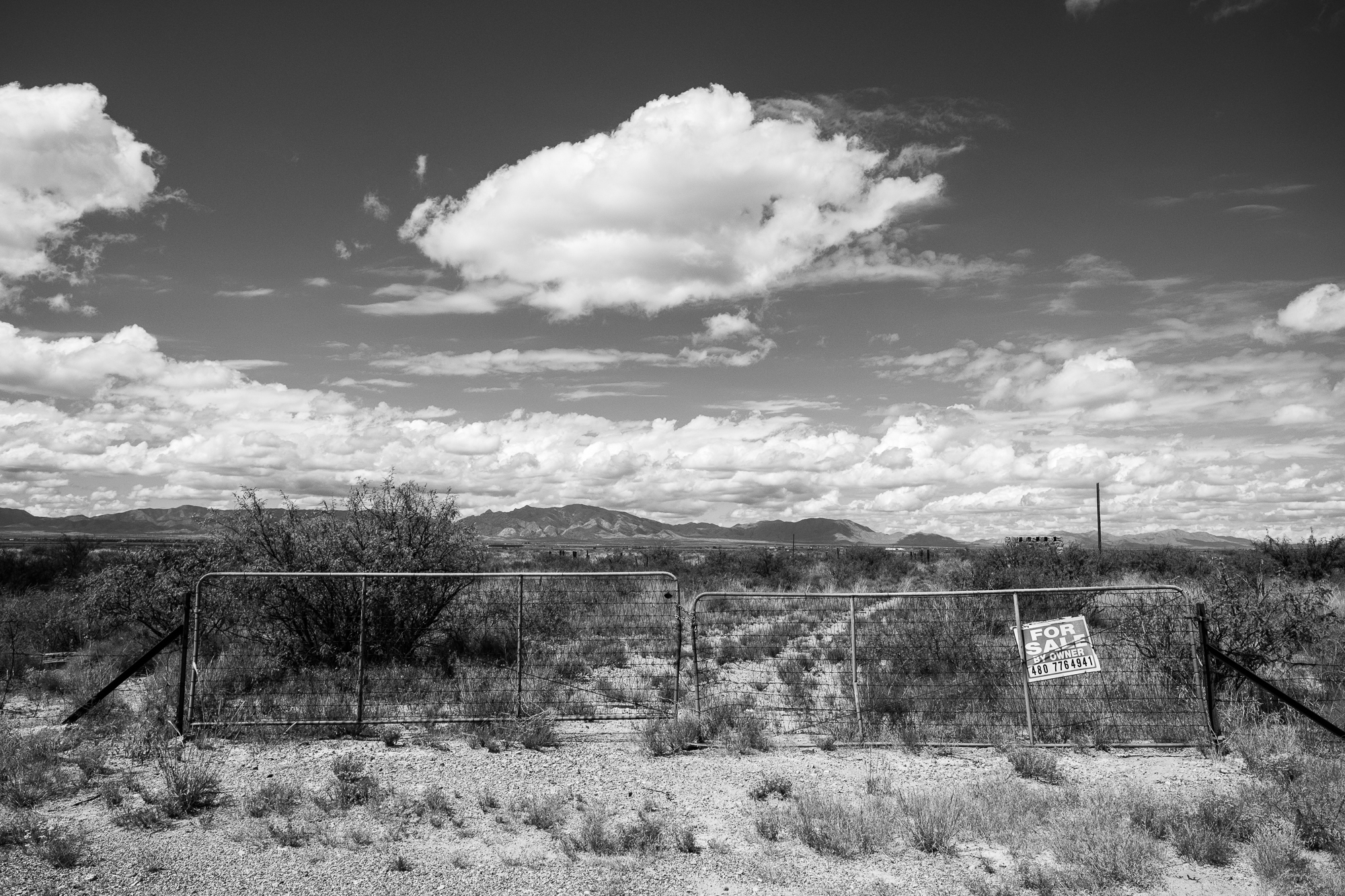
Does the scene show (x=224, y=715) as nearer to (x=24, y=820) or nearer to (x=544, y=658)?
(x=24, y=820)

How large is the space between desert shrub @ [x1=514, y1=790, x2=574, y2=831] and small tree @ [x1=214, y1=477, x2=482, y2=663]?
726 cm

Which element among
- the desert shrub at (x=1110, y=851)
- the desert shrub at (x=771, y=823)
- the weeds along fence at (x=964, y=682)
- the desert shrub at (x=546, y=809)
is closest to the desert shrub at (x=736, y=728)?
the weeds along fence at (x=964, y=682)

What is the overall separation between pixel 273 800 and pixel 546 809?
278 cm

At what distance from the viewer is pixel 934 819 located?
758 cm

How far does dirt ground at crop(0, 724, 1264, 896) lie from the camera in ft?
21.8

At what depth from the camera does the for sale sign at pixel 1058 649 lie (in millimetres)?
10820

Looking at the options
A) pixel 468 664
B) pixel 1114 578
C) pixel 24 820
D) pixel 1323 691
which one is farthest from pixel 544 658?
pixel 1114 578

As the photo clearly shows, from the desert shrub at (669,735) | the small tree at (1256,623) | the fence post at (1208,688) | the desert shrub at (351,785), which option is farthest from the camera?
the small tree at (1256,623)

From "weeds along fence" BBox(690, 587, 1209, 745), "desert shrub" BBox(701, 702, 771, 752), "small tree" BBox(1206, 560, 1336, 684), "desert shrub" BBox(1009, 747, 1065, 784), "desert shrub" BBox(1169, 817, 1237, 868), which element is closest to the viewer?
"desert shrub" BBox(1169, 817, 1237, 868)

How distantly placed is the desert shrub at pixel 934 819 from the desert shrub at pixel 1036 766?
134cm

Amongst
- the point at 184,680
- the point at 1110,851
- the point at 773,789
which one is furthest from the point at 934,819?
the point at 184,680

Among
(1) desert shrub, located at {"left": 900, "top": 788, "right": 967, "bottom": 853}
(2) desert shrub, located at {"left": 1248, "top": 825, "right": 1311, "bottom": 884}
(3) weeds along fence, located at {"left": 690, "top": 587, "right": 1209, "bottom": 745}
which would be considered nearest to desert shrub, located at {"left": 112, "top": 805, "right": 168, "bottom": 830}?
(3) weeds along fence, located at {"left": 690, "top": 587, "right": 1209, "bottom": 745}

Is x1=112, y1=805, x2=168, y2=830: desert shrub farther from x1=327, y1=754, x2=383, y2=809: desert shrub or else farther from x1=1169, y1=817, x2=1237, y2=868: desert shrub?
x1=1169, y1=817, x2=1237, y2=868: desert shrub

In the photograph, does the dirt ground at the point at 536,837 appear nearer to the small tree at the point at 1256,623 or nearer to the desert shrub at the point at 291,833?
the desert shrub at the point at 291,833
